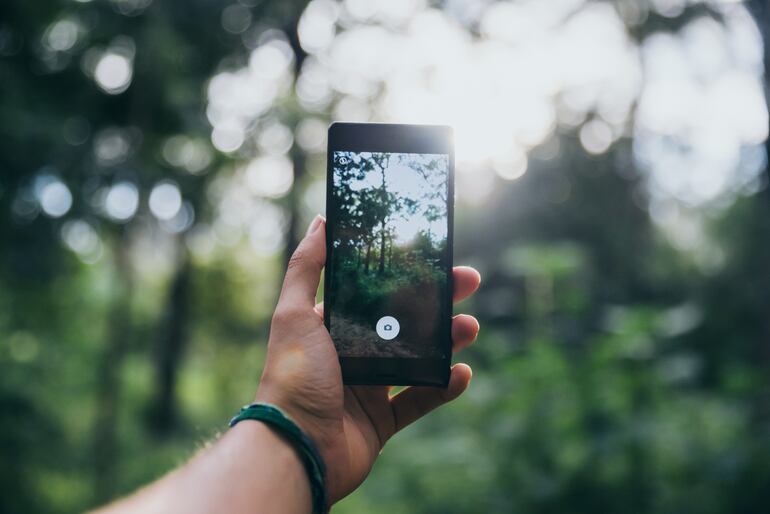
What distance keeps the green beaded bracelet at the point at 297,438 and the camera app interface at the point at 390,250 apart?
43 cm

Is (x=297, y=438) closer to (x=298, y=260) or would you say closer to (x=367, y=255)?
(x=298, y=260)

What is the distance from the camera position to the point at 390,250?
80.4 inches

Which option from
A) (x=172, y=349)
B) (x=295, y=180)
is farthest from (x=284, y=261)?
(x=172, y=349)

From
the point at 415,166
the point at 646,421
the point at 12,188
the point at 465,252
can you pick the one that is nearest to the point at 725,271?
the point at 465,252

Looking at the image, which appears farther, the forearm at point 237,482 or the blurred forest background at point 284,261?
the blurred forest background at point 284,261

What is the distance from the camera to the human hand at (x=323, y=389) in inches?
65.8

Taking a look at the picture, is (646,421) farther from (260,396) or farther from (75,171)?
(75,171)

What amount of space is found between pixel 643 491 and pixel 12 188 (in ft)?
21.5

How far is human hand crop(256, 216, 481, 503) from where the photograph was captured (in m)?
Result: 1.67

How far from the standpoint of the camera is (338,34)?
30.4ft

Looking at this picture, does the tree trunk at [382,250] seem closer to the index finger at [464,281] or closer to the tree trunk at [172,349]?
the index finger at [464,281]

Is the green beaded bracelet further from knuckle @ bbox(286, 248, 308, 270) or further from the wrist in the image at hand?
knuckle @ bbox(286, 248, 308, 270)

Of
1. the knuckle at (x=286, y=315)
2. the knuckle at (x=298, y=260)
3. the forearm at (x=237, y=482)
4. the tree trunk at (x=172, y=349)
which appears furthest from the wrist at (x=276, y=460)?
the tree trunk at (x=172, y=349)

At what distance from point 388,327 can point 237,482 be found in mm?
730
